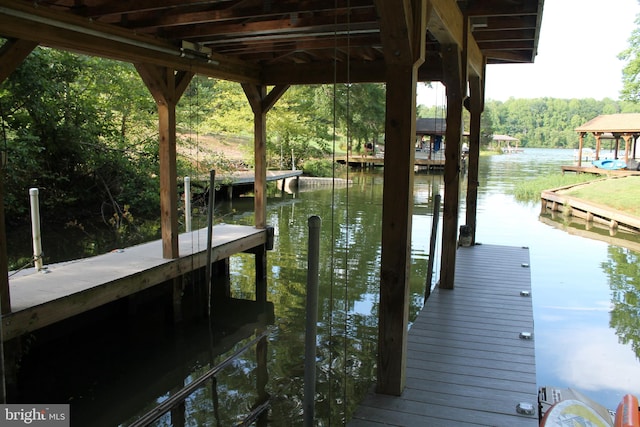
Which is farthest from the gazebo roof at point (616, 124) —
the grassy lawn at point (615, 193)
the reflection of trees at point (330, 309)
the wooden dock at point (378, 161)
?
the reflection of trees at point (330, 309)

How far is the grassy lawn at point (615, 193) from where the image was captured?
13888mm

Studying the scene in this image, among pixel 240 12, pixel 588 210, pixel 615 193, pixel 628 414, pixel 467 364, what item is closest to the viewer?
pixel 628 414

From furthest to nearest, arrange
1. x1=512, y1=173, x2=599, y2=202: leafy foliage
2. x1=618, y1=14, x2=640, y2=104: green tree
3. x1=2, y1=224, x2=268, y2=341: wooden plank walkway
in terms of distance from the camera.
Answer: x1=618, y1=14, x2=640, y2=104: green tree < x1=512, y1=173, x2=599, y2=202: leafy foliage < x1=2, y1=224, x2=268, y2=341: wooden plank walkway

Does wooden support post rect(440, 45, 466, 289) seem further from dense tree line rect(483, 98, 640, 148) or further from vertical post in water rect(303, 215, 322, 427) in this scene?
dense tree line rect(483, 98, 640, 148)

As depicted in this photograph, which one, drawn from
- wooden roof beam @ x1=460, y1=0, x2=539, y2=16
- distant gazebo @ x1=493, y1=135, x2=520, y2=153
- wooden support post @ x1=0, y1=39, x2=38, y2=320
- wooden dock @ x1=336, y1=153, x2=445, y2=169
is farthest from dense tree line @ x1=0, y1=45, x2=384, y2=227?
distant gazebo @ x1=493, y1=135, x2=520, y2=153

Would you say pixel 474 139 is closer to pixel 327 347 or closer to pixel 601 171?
pixel 327 347

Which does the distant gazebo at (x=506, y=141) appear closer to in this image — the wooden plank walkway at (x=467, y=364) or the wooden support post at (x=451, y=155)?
the wooden support post at (x=451, y=155)

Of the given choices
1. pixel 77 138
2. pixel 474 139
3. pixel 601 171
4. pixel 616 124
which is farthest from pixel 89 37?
pixel 616 124

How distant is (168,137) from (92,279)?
1701 mm

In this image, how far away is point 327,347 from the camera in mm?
5012

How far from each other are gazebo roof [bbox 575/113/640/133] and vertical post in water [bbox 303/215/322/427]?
76.7 ft

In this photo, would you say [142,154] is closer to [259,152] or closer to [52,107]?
[52,107]

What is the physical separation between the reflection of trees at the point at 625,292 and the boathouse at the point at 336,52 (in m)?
2.08

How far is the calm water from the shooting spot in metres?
3.98
